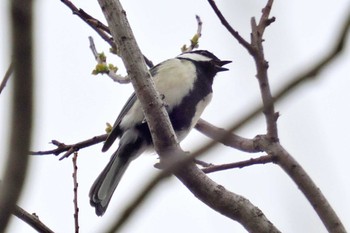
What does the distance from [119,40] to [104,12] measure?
0.48ft

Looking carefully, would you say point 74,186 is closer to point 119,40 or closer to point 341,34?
point 119,40

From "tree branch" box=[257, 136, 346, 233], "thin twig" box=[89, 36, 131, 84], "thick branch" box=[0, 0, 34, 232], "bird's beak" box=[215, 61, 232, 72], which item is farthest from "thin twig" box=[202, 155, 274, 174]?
"bird's beak" box=[215, 61, 232, 72]

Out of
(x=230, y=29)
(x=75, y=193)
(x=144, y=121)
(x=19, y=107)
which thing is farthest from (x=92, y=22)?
(x=19, y=107)

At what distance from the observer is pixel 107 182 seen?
3760 mm

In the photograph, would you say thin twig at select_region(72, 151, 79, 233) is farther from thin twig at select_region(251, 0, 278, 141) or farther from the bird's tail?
the bird's tail

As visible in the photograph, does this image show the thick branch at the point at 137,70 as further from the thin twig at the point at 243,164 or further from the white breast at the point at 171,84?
the white breast at the point at 171,84

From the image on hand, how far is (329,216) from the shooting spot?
6.75 feet

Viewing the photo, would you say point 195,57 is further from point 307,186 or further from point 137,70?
point 307,186

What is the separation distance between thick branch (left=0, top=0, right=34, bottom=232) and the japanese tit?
2923mm

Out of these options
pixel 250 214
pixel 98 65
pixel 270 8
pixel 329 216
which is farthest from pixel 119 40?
pixel 98 65

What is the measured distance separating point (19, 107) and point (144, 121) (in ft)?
10.2

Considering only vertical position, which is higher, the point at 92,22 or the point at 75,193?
the point at 92,22

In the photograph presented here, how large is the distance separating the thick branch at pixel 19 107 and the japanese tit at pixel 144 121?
9.59 feet

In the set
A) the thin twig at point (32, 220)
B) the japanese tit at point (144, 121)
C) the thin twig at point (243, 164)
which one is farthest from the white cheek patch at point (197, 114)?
the thin twig at point (32, 220)
